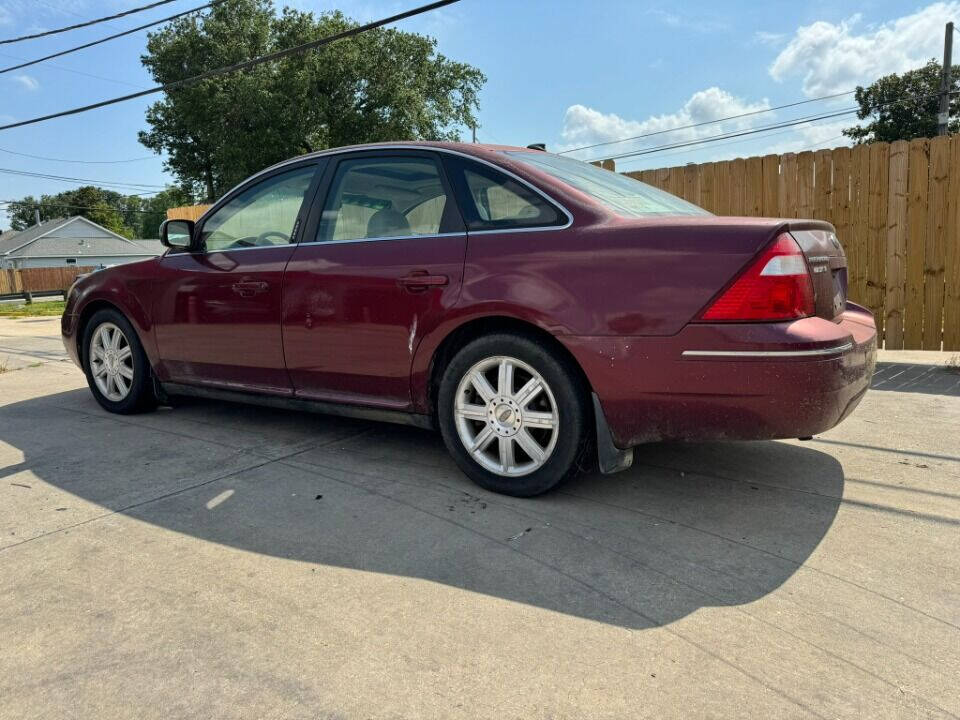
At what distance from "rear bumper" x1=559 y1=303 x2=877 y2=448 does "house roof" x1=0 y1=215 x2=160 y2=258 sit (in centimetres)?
6825

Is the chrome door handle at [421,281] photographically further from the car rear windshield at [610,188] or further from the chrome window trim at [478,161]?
the car rear windshield at [610,188]

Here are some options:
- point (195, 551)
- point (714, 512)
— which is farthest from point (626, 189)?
point (195, 551)

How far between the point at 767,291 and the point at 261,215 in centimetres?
292

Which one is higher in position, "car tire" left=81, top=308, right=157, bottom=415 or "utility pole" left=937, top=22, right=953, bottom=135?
"utility pole" left=937, top=22, right=953, bottom=135

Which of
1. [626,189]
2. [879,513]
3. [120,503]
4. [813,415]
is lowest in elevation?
[879,513]

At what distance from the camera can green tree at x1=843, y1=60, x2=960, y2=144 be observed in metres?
43.7

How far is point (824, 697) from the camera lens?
5.97 feet

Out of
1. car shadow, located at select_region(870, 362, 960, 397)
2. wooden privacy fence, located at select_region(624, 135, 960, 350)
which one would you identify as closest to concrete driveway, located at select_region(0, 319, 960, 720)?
car shadow, located at select_region(870, 362, 960, 397)

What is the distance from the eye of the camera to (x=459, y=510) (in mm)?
3092

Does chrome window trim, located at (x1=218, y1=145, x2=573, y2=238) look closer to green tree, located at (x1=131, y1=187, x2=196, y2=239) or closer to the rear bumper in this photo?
the rear bumper

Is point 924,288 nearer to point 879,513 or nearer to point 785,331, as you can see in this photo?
point 879,513

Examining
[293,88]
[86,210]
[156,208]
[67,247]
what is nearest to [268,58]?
[293,88]

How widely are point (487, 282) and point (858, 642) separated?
6.23 feet

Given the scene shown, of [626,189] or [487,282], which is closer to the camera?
[487,282]
